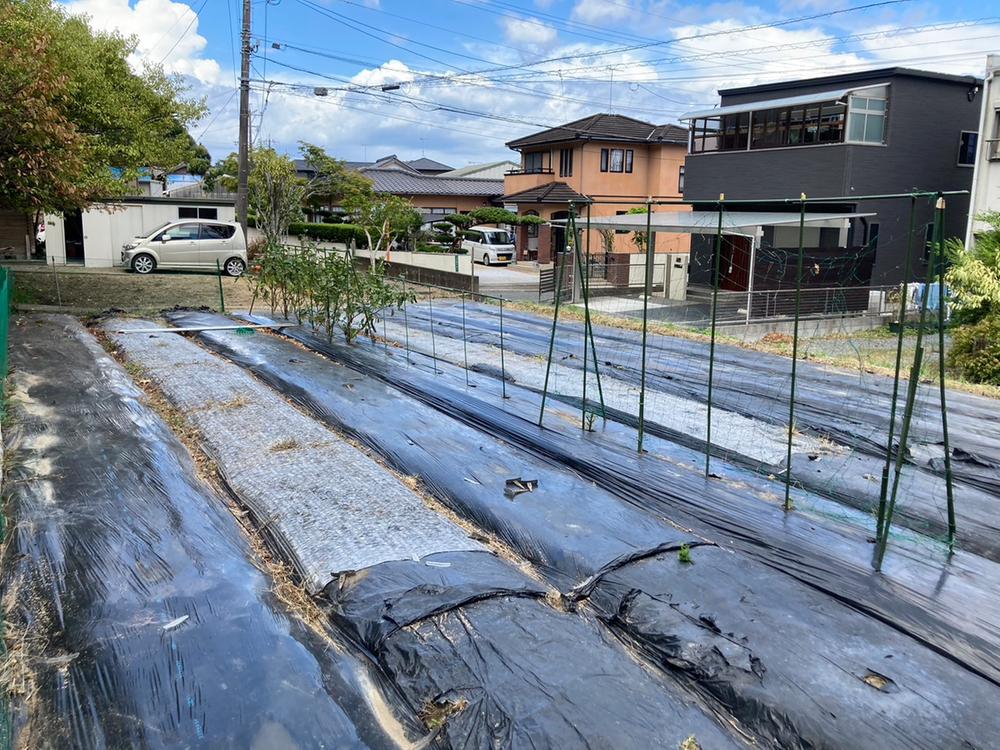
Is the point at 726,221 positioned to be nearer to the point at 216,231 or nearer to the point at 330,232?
the point at 216,231

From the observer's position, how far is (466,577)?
3.70 m

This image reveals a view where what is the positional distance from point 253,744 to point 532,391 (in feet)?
18.3

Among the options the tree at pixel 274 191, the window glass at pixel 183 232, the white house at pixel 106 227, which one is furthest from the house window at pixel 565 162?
the window glass at pixel 183 232

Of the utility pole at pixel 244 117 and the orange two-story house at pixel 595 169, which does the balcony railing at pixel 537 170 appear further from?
the utility pole at pixel 244 117

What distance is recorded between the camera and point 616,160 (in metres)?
32.4

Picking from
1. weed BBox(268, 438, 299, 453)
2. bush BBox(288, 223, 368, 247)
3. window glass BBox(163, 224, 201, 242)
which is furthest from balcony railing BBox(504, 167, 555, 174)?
weed BBox(268, 438, 299, 453)

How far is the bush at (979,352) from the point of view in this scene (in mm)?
11797

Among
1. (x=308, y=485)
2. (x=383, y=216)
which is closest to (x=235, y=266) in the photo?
(x=383, y=216)

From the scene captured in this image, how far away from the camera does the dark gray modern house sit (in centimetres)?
1894

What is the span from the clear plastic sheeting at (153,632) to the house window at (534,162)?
3076cm

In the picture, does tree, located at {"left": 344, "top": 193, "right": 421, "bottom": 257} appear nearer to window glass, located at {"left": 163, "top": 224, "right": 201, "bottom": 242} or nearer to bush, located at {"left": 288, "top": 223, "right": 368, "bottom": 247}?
bush, located at {"left": 288, "top": 223, "right": 368, "bottom": 247}

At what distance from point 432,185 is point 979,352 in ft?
104

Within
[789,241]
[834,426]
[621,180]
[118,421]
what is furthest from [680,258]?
[118,421]

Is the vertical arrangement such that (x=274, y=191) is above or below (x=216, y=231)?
above
